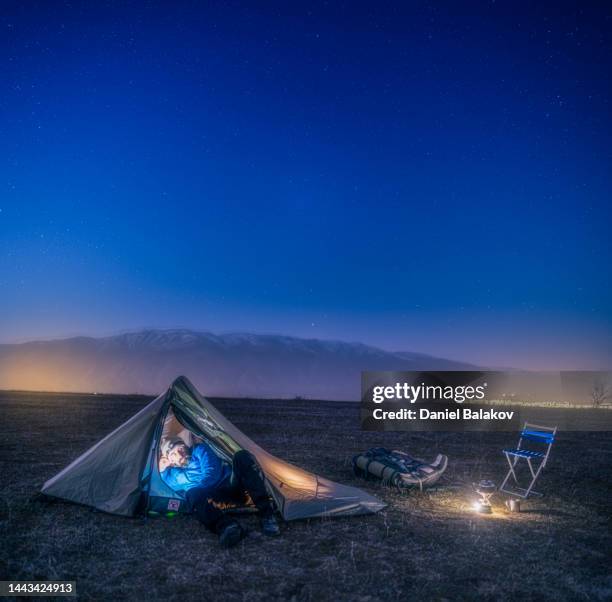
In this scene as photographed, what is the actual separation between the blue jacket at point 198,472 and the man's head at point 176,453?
9 cm

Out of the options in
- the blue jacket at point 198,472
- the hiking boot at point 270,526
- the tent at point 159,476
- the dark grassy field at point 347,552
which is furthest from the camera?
the blue jacket at point 198,472

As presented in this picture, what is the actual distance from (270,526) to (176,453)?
2.16m

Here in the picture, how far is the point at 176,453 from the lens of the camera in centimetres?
783

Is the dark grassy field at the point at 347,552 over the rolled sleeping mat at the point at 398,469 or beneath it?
beneath

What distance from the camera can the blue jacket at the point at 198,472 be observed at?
24.5 ft

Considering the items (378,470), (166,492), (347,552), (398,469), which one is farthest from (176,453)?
(398,469)

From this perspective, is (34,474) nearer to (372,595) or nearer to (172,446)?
(172,446)

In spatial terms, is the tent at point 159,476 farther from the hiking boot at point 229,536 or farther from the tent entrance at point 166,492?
the hiking boot at point 229,536

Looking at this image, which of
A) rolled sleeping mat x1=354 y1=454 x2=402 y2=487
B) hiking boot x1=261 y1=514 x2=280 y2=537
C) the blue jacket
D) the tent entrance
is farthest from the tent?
rolled sleeping mat x1=354 y1=454 x2=402 y2=487

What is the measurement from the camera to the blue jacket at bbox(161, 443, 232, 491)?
24.5 ft

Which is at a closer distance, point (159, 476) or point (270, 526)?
point (270, 526)

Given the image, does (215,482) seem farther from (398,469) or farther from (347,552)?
(398,469)

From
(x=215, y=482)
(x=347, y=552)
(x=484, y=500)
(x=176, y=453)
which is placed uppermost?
(x=176, y=453)

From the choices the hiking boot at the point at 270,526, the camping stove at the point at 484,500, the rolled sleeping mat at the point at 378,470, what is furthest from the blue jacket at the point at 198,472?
the camping stove at the point at 484,500
